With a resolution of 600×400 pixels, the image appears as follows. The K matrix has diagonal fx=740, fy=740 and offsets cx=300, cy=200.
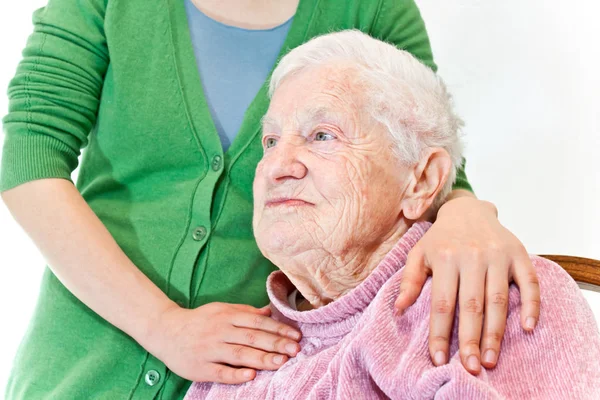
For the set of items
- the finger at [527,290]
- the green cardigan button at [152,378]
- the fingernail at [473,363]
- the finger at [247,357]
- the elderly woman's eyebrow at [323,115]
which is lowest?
the green cardigan button at [152,378]

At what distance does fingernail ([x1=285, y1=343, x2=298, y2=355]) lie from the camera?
4.81ft

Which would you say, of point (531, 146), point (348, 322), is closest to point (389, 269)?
point (348, 322)

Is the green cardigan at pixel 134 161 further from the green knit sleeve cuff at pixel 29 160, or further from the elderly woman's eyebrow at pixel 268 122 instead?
the elderly woman's eyebrow at pixel 268 122

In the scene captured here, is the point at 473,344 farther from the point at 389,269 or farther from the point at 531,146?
the point at 531,146

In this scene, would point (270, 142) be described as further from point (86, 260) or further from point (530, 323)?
point (530, 323)

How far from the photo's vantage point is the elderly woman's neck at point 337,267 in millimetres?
1404

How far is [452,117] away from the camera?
152 centimetres

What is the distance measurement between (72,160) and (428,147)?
0.81m

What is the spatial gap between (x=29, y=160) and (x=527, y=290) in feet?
3.45

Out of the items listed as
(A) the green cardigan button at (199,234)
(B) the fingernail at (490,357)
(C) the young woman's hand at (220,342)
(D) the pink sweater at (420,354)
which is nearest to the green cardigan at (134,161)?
(A) the green cardigan button at (199,234)

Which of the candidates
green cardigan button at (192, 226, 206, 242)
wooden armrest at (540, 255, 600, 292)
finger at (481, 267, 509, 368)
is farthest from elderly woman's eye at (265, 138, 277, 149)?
wooden armrest at (540, 255, 600, 292)

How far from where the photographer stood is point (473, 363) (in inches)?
43.8

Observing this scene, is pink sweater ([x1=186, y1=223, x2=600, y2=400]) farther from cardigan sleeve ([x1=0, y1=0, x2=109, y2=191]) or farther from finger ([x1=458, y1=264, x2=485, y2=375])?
cardigan sleeve ([x1=0, y1=0, x2=109, y2=191])

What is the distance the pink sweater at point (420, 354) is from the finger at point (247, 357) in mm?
50
